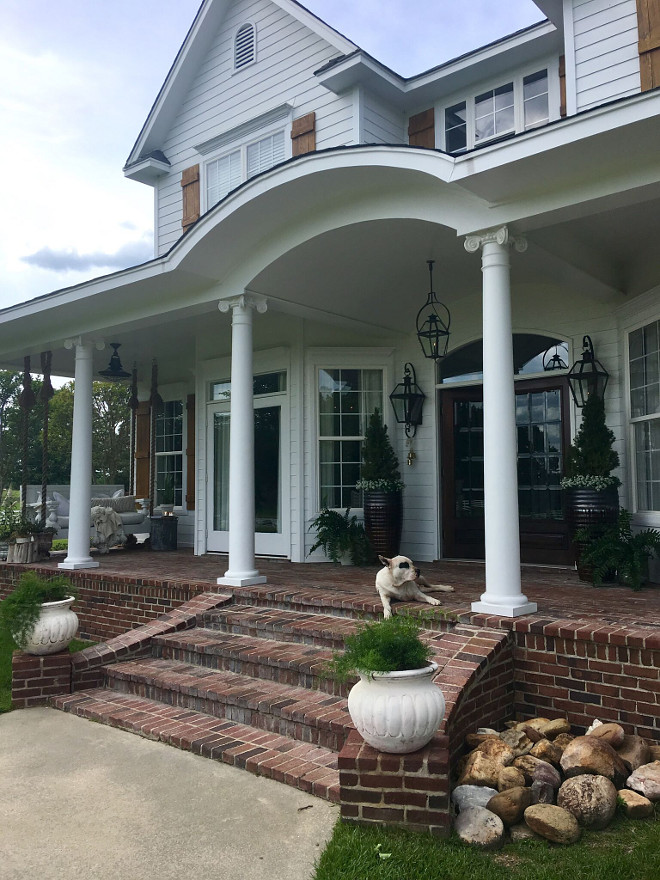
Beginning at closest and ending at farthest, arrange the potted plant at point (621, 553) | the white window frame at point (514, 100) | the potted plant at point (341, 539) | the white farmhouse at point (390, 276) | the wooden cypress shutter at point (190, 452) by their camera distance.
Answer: the white farmhouse at point (390, 276)
the potted plant at point (621, 553)
the white window frame at point (514, 100)
the potted plant at point (341, 539)
the wooden cypress shutter at point (190, 452)

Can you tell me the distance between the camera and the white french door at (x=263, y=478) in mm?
7957

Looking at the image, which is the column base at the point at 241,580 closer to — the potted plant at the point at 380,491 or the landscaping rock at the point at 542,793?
the potted plant at the point at 380,491

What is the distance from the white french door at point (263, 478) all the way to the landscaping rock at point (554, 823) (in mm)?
5193

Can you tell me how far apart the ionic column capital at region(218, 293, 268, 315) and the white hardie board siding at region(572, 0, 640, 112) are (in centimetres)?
341

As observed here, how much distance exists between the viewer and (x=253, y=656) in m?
4.45

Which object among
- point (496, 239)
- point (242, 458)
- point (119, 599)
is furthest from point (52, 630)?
point (496, 239)

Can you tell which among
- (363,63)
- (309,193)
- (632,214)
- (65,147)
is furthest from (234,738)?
(65,147)

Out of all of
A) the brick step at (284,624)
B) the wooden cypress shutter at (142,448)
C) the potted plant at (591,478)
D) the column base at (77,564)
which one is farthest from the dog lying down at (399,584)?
the wooden cypress shutter at (142,448)

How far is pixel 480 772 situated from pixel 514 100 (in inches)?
260

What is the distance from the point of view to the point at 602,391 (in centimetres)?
641

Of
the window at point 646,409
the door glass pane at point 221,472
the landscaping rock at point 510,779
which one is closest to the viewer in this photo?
the landscaping rock at point 510,779

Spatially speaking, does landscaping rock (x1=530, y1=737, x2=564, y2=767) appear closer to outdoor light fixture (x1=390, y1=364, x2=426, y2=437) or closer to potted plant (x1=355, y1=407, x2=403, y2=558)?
potted plant (x1=355, y1=407, x2=403, y2=558)

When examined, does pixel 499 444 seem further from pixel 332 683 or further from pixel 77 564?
pixel 77 564

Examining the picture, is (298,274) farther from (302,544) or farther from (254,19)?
(254,19)
